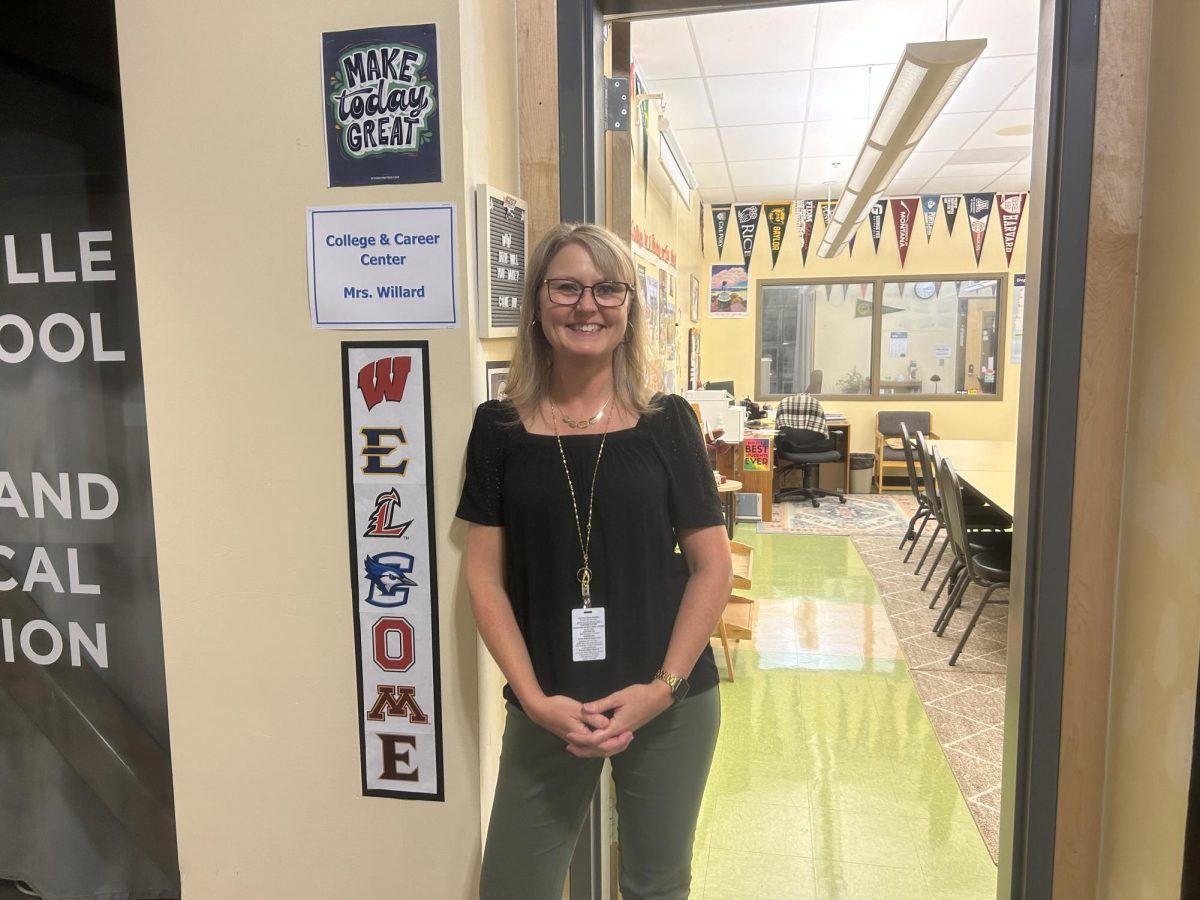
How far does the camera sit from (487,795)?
160 cm

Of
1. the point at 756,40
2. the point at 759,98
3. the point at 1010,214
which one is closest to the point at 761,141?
the point at 759,98

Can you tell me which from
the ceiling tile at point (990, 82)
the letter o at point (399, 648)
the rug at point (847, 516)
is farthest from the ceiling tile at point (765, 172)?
the letter o at point (399, 648)

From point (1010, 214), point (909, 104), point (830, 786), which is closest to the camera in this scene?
point (830, 786)

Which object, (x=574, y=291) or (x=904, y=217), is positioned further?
(x=904, y=217)

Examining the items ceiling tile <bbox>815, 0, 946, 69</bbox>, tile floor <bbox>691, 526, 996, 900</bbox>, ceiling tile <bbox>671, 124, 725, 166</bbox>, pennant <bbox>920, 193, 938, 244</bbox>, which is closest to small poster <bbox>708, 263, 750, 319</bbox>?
pennant <bbox>920, 193, 938, 244</bbox>

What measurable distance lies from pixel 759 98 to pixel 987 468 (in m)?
2.59

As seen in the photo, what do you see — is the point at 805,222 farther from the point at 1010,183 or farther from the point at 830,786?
the point at 830,786

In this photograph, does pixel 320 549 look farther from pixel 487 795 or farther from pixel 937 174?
pixel 937 174

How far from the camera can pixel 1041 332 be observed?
4.70 ft

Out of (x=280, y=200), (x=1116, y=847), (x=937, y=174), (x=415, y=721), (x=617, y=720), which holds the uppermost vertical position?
(x=937, y=174)

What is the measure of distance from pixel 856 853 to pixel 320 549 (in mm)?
1698

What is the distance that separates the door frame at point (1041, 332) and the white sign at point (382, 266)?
282 millimetres

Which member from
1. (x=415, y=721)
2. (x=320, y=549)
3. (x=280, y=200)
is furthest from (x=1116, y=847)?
(x=280, y=200)

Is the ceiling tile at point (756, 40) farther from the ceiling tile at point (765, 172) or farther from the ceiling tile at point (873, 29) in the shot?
the ceiling tile at point (765, 172)
